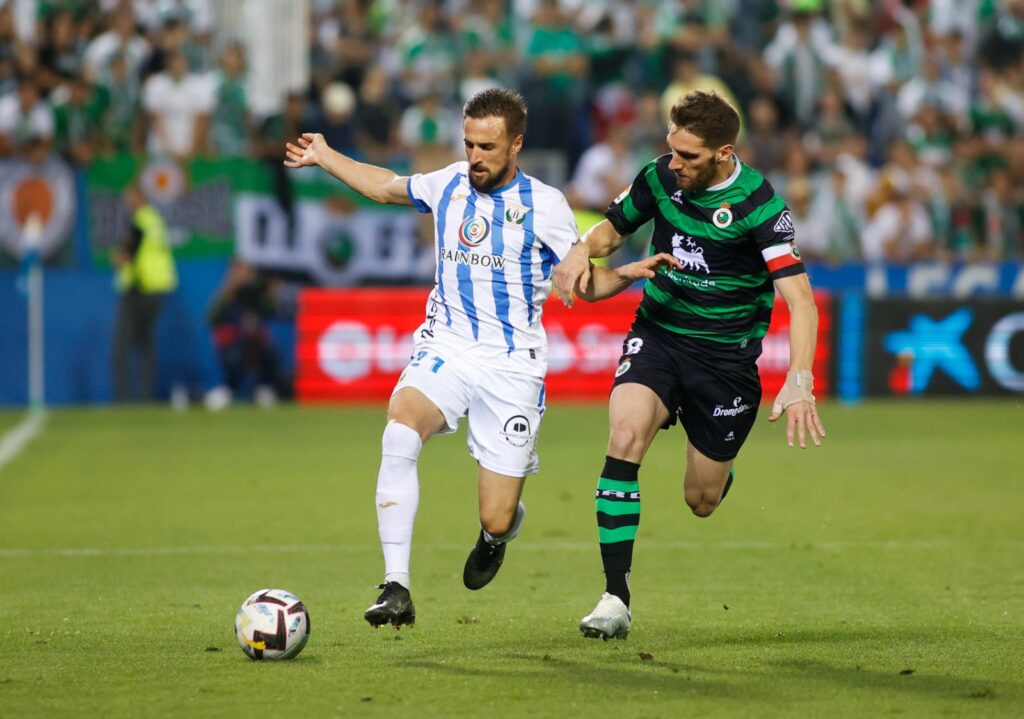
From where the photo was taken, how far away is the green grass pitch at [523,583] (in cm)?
539

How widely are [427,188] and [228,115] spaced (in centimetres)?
1158

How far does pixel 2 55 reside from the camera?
697 inches

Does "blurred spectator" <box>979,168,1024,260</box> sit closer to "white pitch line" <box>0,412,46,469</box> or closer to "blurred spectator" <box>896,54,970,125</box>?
"blurred spectator" <box>896,54,970,125</box>

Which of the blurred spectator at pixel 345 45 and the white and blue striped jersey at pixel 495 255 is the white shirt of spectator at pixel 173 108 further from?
the white and blue striped jersey at pixel 495 255

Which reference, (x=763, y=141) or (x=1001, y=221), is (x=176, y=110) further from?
(x=1001, y=221)

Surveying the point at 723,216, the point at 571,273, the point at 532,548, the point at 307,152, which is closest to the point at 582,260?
the point at 571,273

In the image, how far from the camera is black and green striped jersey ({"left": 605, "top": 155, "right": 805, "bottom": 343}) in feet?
21.9

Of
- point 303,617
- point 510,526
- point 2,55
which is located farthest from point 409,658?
point 2,55

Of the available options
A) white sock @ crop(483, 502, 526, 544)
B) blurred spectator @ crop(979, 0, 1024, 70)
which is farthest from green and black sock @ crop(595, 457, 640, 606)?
blurred spectator @ crop(979, 0, 1024, 70)

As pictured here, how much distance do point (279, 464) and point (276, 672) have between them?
7.27 m

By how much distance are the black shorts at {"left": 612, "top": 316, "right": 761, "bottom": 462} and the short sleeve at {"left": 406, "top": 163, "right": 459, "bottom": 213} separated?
41.2 inches

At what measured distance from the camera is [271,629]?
5.86m

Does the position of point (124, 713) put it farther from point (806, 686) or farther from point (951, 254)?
point (951, 254)

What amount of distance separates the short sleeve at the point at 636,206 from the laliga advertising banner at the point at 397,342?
10102 millimetres
